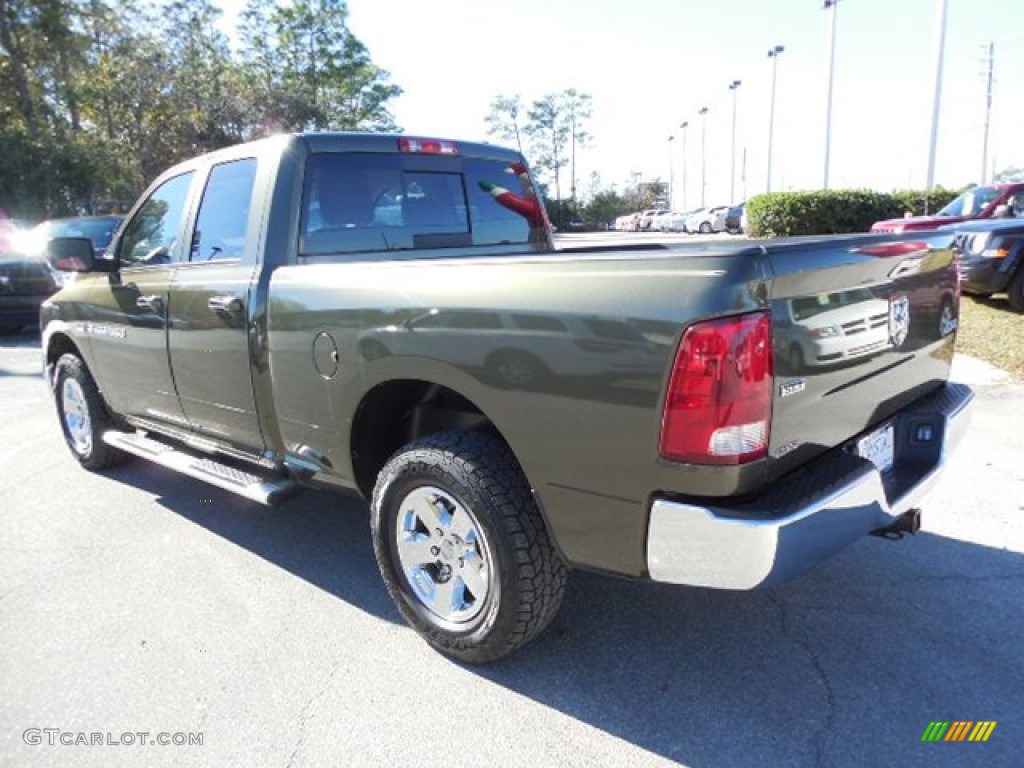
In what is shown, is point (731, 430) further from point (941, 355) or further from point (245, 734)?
point (245, 734)

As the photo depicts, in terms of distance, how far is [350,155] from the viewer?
11.6ft

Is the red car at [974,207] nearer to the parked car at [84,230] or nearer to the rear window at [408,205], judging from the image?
the rear window at [408,205]

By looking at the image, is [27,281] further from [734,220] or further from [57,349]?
[734,220]

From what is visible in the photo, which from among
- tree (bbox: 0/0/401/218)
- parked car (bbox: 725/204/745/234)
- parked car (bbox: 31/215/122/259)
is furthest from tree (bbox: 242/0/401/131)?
parked car (bbox: 31/215/122/259)

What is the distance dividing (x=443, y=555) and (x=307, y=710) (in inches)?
27.4

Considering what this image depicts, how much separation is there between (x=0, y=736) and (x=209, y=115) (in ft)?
118

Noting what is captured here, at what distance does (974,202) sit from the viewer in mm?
12492

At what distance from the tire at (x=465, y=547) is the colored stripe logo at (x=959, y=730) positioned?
122 cm

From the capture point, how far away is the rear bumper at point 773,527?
2.05 m

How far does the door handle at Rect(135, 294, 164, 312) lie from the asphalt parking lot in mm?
1235

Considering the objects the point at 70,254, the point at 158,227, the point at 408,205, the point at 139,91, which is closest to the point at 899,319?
the point at 408,205

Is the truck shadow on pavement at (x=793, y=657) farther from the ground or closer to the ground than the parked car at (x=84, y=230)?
closer to the ground

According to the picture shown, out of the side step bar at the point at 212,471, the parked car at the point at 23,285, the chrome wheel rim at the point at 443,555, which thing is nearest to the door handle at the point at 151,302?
the side step bar at the point at 212,471

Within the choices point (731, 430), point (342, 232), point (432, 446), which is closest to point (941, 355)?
point (731, 430)
